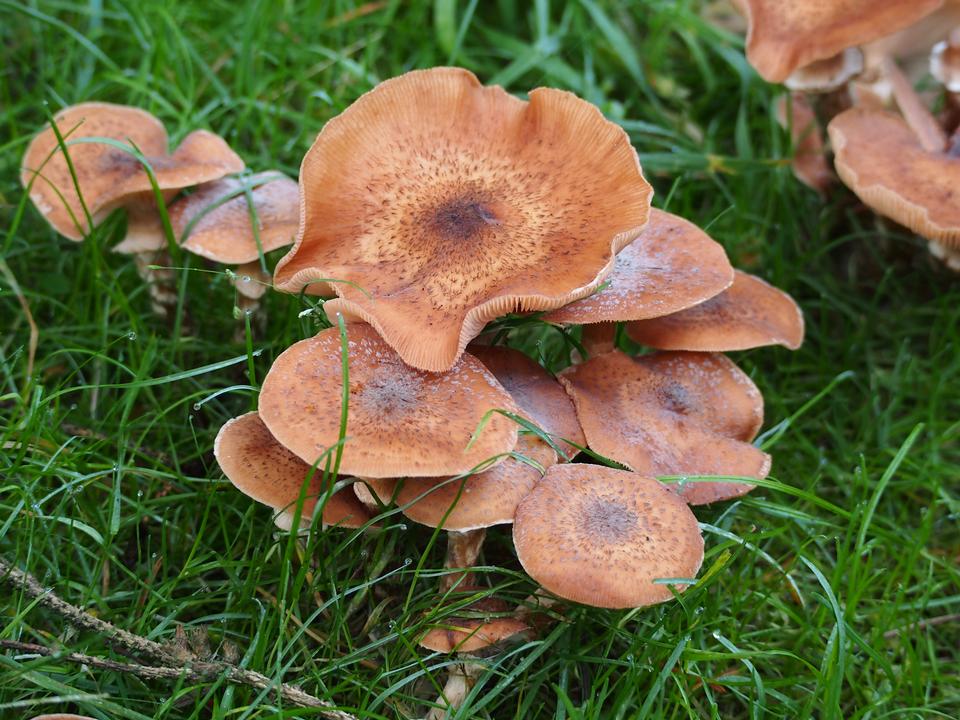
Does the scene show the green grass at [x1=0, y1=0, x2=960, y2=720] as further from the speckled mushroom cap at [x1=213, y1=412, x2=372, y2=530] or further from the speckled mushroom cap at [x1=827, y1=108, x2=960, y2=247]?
the speckled mushroom cap at [x1=827, y1=108, x2=960, y2=247]

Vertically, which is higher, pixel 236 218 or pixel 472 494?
pixel 236 218

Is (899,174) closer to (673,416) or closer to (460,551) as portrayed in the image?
(673,416)

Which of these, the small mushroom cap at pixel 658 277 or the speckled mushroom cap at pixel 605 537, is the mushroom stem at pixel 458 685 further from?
the small mushroom cap at pixel 658 277

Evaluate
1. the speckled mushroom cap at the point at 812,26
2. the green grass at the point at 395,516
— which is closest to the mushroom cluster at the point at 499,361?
the green grass at the point at 395,516

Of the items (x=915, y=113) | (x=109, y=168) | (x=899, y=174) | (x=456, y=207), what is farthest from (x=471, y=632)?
(x=915, y=113)

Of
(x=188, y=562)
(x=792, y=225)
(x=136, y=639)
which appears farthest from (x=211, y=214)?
(x=792, y=225)

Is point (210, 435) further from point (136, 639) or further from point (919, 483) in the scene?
point (919, 483)
